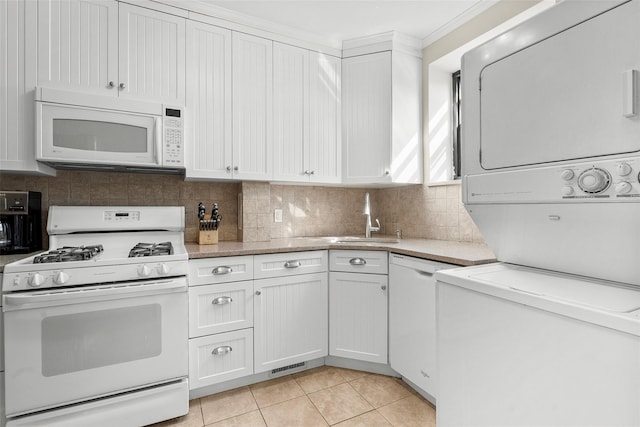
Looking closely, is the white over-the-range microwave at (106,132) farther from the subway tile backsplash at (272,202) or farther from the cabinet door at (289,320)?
the cabinet door at (289,320)

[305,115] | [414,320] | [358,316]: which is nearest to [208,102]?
[305,115]

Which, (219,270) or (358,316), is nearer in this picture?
(219,270)

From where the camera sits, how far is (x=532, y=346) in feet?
2.88

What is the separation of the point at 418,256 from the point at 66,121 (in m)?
2.17

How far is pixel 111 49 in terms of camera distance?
1895 mm

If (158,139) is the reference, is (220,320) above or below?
below

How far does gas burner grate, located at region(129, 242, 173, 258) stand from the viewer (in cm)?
173

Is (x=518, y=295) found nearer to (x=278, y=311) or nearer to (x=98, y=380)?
(x=278, y=311)

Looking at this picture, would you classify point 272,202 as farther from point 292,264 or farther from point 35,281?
point 35,281

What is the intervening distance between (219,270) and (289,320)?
60cm

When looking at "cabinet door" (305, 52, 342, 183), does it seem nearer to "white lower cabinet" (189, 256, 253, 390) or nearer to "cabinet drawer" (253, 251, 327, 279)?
"cabinet drawer" (253, 251, 327, 279)

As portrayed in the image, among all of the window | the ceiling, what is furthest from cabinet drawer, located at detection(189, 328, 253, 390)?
the ceiling

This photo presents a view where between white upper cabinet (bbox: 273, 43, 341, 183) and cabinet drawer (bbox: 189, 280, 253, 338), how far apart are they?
35.8 inches

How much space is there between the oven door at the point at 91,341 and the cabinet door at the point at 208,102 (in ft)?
2.82
